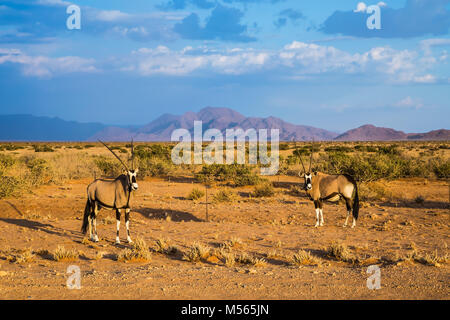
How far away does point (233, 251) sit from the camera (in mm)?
10039

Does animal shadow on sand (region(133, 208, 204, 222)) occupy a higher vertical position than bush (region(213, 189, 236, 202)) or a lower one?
lower

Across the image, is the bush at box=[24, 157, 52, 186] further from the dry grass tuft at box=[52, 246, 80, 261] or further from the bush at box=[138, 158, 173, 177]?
the dry grass tuft at box=[52, 246, 80, 261]

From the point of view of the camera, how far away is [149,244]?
10.7 metres

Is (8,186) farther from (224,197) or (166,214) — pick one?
(224,197)

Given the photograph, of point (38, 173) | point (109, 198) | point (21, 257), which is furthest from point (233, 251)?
point (38, 173)

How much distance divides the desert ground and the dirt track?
0.02m

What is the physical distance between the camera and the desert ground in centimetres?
680

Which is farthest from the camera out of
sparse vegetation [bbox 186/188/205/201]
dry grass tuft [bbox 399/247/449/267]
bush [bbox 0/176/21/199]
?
sparse vegetation [bbox 186/188/205/201]

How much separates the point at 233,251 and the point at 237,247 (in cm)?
50

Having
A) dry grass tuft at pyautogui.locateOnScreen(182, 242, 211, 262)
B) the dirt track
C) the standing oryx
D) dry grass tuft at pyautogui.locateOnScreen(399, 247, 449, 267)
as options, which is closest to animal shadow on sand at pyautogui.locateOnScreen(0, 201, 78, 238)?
the dirt track

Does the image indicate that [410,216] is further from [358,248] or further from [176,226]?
[176,226]
